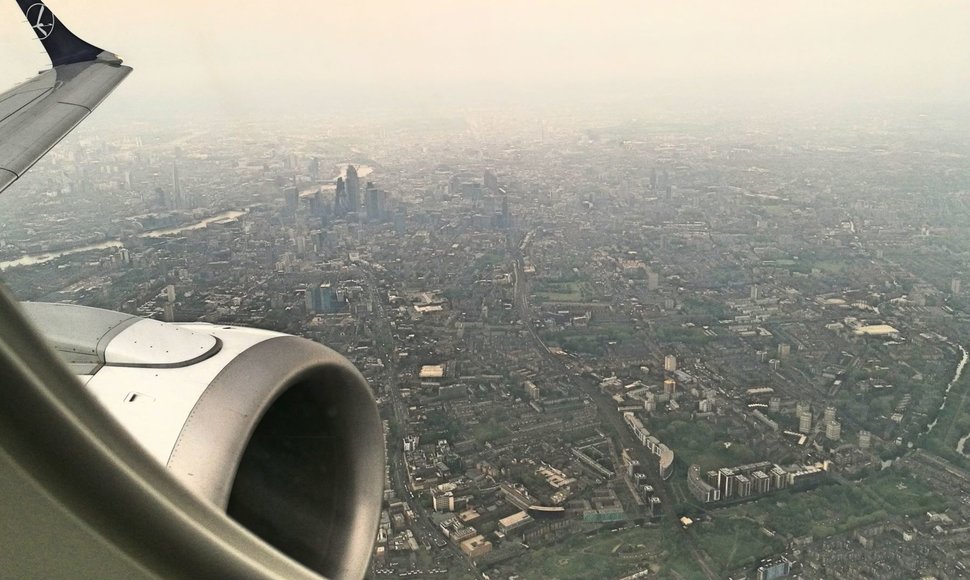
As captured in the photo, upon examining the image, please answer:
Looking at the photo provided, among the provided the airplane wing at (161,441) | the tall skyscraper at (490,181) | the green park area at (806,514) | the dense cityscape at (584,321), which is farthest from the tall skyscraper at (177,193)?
the tall skyscraper at (490,181)

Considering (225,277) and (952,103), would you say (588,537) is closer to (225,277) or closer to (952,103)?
(225,277)

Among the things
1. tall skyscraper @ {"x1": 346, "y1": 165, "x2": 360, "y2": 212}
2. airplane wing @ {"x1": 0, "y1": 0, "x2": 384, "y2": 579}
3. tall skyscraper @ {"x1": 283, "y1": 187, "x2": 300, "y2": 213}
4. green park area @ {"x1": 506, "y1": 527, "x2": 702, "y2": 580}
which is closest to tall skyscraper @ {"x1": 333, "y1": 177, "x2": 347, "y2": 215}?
tall skyscraper @ {"x1": 346, "y1": 165, "x2": 360, "y2": 212}

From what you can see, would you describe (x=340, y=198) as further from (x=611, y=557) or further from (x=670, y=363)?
(x=611, y=557)

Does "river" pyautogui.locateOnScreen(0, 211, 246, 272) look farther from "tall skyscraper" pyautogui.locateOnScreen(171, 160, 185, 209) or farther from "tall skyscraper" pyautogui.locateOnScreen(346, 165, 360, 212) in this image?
"tall skyscraper" pyautogui.locateOnScreen(346, 165, 360, 212)

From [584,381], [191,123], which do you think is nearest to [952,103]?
[584,381]

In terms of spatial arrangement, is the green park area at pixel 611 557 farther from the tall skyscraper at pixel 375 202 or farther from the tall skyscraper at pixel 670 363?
the tall skyscraper at pixel 375 202

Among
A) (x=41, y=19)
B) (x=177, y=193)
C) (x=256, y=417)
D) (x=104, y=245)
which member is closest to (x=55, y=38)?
(x=41, y=19)
